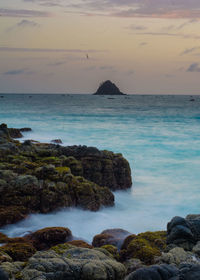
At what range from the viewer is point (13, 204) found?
9898mm

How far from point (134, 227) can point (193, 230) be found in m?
3.75

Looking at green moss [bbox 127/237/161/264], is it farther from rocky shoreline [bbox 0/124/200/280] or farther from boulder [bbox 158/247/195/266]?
boulder [bbox 158/247/195/266]

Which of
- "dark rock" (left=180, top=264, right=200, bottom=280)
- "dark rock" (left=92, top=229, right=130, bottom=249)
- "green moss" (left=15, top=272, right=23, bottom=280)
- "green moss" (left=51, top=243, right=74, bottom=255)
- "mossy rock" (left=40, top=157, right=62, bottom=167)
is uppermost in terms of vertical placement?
"mossy rock" (left=40, top=157, right=62, bottom=167)

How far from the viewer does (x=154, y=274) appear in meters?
4.62

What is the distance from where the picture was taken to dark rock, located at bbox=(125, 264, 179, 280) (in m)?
4.58

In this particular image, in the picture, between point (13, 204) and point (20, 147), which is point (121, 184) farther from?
point (13, 204)

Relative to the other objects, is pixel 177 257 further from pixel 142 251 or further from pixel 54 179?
pixel 54 179

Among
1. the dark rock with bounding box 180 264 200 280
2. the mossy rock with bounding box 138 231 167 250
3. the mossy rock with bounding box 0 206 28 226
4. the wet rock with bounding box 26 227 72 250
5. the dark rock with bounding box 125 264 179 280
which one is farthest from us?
the mossy rock with bounding box 0 206 28 226

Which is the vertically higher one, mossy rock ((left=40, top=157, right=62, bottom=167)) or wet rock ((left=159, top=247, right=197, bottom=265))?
mossy rock ((left=40, top=157, right=62, bottom=167))

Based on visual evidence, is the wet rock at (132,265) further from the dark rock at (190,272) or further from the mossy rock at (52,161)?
the mossy rock at (52,161)

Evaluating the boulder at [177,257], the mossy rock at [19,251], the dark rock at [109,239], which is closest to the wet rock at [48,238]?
the dark rock at [109,239]

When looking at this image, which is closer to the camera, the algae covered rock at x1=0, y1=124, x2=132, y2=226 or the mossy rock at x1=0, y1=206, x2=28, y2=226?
the mossy rock at x1=0, y1=206, x2=28, y2=226

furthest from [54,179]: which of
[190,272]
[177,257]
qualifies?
[190,272]


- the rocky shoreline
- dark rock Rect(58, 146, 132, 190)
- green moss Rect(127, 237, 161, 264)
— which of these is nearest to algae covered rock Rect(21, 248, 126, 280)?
the rocky shoreline
